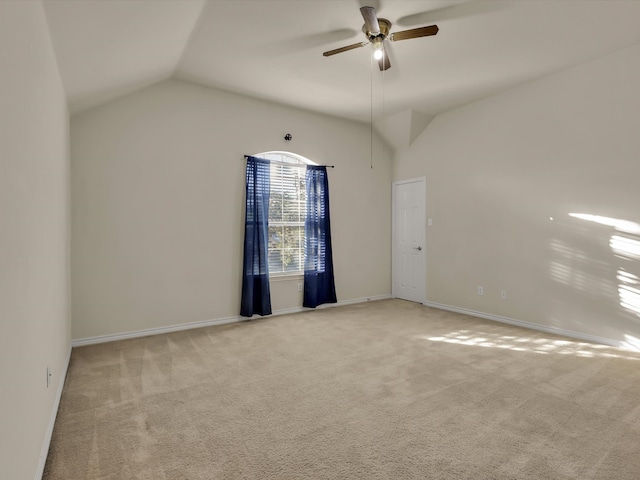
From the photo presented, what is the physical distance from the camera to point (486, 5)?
278 centimetres

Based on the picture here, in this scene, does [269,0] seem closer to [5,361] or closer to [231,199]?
[231,199]

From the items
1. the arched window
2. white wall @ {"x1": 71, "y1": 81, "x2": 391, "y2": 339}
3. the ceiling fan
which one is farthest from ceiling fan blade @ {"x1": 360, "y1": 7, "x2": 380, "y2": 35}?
the arched window

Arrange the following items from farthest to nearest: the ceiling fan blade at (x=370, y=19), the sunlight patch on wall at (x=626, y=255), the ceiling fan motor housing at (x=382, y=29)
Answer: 1. the sunlight patch on wall at (x=626, y=255)
2. the ceiling fan motor housing at (x=382, y=29)
3. the ceiling fan blade at (x=370, y=19)

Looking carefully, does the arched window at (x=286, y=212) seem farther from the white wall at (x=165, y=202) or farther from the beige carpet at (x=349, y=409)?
the beige carpet at (x=349, y=409)

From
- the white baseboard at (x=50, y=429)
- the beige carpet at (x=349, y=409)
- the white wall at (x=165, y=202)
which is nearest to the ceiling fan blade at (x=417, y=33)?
the white wall at (x=165, y=202)

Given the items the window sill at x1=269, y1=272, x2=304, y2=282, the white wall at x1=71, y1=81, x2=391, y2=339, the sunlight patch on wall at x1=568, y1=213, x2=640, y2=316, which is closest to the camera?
the sunlight patch on wall at x1=568, y1=213, x2=640, y2=316

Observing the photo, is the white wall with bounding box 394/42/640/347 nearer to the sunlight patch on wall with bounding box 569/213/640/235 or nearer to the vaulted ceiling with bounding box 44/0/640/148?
the sunlight patch on wall with bounding box 569/213/640/235

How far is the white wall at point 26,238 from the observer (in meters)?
1.27

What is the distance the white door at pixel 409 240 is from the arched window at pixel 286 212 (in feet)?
5.77

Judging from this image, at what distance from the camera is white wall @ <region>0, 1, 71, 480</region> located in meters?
1.27

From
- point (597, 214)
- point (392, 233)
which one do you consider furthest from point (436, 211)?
point (597, 214)

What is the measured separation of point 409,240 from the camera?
5973 millimetres

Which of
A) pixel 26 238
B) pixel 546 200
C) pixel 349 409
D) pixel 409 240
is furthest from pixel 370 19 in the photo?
pixel 409 240

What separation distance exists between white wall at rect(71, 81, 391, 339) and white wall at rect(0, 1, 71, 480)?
1.36 m
